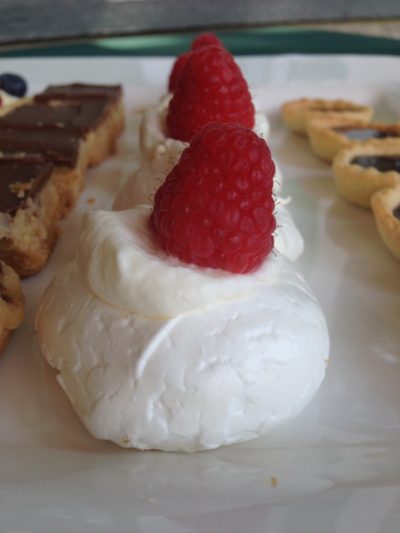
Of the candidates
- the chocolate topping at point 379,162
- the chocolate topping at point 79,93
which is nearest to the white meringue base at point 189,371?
the chocolate topping at point 379,162

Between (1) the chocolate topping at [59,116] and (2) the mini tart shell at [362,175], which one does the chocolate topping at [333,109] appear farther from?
(1) the chocolate topping at [59,116]

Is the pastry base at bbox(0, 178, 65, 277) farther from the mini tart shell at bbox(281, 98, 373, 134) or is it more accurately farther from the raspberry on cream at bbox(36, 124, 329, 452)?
the mini tart shell at bbox(281, 98, 373, 134)

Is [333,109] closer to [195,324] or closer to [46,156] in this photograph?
[46,156]

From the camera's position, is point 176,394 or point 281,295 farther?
point 281,295

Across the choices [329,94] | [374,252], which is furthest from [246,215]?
[329,94]

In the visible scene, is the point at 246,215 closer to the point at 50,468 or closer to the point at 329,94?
the point at 50,468

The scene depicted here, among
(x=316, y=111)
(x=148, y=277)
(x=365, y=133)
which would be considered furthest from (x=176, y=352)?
(x=316, y=111)

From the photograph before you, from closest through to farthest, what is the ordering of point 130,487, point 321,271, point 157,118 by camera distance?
1. point 130,487
2. point 321,271
3. point 157,118
